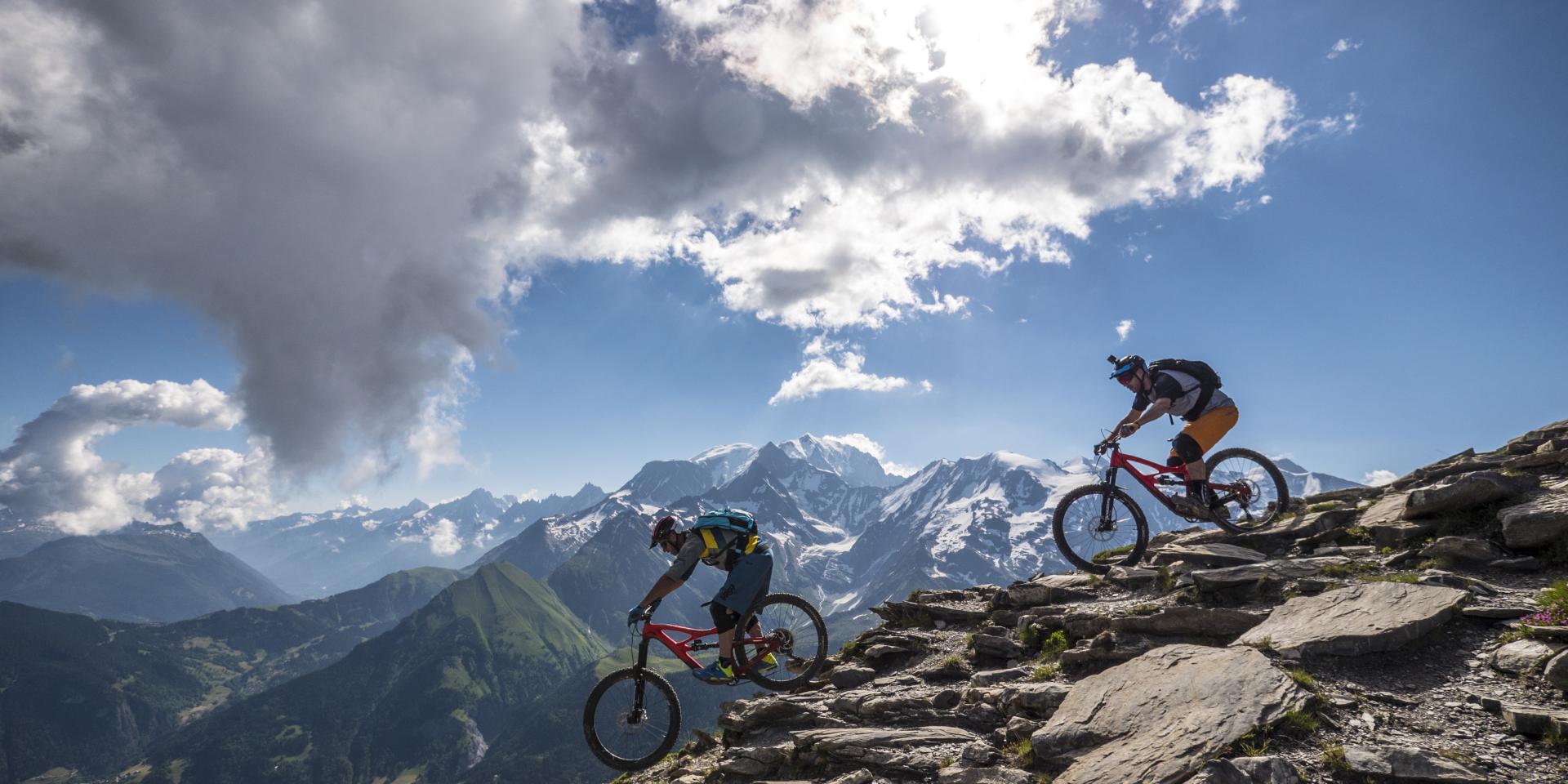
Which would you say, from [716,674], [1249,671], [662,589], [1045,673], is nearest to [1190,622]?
[1045,673]

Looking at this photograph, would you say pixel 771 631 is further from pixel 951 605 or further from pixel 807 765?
pixel 951 605

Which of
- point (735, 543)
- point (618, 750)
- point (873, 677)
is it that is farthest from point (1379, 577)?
point (618, 750)

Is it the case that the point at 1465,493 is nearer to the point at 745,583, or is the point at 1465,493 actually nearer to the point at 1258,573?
the point at 1258,573

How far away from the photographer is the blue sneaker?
13.0m

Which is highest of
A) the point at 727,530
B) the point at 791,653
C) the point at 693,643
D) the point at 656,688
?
the point at 727,530

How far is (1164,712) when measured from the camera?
27.7ft

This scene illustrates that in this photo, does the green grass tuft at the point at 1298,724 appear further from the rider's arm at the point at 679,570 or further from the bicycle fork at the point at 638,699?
the bicycle fork at the point at 638,699

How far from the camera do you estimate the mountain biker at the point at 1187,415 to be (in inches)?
612

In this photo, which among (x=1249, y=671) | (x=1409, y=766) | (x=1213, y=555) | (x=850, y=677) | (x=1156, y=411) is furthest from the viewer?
(x=1156, y=411)

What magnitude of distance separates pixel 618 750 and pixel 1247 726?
10.9 metres

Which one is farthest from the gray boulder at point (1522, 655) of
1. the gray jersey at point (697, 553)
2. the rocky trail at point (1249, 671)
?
the gray jersey at point (697, 553)

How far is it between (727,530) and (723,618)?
1755 mm

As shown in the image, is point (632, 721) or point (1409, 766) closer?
point (1409, 766)

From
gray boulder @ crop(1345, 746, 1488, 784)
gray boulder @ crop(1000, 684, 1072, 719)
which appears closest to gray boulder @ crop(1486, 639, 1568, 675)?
gray boulder @ crop(1345, 746, 1488, 784)
